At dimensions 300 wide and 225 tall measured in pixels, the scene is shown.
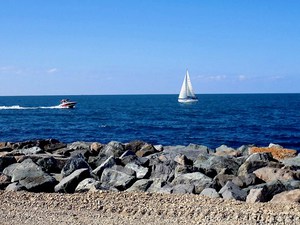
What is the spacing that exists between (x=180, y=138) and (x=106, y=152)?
21308 millimetres

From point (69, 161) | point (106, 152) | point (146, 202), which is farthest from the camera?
point (106, 152)

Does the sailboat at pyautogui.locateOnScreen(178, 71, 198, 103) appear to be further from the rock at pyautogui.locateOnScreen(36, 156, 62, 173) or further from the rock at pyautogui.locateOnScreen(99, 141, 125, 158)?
the rock at pyautogui.locateOnScreen(36, 156, 62, 173)

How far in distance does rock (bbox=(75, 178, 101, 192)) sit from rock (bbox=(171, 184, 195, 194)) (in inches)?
90.7

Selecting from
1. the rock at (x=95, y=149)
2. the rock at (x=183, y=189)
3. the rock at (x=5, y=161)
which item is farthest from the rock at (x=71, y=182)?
the rock at (x=95, y=149)

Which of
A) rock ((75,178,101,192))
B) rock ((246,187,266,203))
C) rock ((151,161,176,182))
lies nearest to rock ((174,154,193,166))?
rock ((151,161,176,182))

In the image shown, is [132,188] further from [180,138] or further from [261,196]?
[180,138]

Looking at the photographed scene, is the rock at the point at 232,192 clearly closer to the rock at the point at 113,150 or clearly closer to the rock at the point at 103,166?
the rock at the point at 103,166

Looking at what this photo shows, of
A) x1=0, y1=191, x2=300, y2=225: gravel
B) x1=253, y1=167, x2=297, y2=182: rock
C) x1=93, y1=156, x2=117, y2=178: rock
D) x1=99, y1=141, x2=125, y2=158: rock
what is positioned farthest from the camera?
x1=99, y1=141, x2=125, y2=158: rock

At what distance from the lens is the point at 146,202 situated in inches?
470

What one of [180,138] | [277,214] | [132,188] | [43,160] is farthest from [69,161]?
[180,138]

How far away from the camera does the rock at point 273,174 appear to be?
15344 millimetres

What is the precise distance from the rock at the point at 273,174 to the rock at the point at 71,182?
19.3 feet

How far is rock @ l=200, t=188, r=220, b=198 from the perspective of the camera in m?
13.0

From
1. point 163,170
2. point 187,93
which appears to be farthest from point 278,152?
point 187,93
